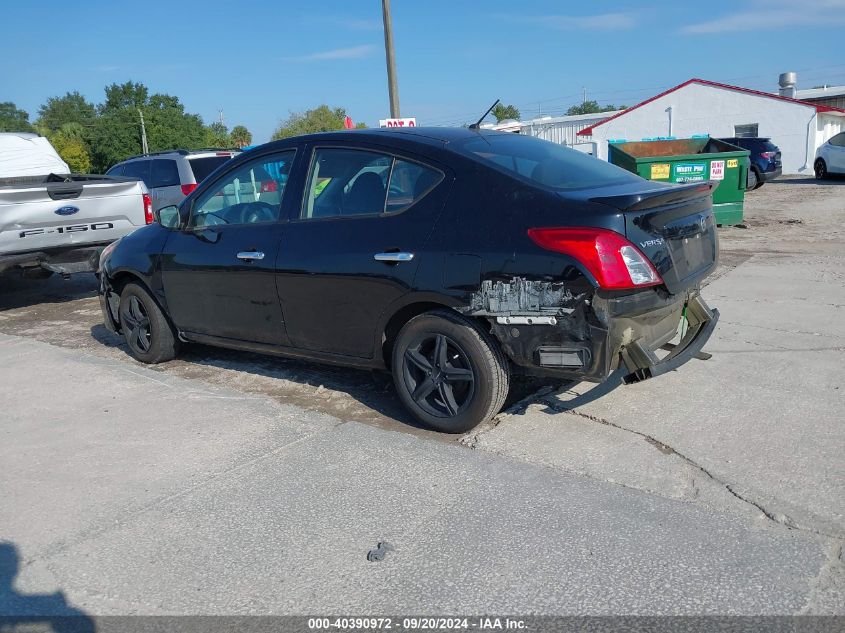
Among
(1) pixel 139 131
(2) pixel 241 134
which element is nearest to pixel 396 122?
(2) pixel 241 134

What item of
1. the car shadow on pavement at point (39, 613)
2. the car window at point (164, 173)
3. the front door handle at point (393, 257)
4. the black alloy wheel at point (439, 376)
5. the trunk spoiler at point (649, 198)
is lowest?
the car shadow on pavement at point (39, 613)

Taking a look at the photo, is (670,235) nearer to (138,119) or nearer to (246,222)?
(246,222)

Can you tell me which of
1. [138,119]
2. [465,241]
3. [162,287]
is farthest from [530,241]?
[138,119]

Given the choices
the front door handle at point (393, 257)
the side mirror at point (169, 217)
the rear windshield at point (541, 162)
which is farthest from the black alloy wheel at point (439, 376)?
the side mirror at point (169, 217)

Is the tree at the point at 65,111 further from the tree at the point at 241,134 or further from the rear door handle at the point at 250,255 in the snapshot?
the rear door handle at the point at 250,255

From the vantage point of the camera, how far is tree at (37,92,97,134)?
94.8 metres

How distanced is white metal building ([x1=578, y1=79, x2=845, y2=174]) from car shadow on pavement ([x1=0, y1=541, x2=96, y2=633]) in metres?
30.1

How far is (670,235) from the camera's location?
4.01 meters

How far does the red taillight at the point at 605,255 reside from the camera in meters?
3.70

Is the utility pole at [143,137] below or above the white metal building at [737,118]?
above

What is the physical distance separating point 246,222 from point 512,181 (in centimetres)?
207

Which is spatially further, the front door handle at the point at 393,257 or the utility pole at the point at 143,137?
the utility pole at the point at 143,137

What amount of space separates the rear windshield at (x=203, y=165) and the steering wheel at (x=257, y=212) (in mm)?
8339

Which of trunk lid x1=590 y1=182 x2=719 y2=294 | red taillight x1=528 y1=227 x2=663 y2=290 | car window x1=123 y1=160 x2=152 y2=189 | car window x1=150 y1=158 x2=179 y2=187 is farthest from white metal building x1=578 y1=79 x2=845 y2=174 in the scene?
red taillight x1=528 y1=227 x2=663 y2=290
